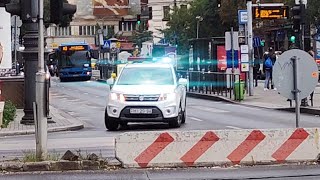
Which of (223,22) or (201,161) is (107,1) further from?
(201,161)

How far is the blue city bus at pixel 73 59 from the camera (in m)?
64.2

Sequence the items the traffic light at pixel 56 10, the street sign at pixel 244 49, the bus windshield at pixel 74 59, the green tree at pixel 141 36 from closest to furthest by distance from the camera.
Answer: the traffic light at pixel 56 10 → the street sign at pixel 244 49 → the bus windshield at pixel 74 59 → the green tree at pixel 141 36

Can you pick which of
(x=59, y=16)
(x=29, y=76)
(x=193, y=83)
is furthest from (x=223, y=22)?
(x=59, y=16)

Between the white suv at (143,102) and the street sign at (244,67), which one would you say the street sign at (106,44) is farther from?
the white suv at (143,102)

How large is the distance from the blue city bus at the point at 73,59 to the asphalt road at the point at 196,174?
52.6 m

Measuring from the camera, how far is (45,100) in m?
12.5

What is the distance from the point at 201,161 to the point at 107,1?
93759mm

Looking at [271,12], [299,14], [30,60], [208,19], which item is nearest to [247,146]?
[30,60]

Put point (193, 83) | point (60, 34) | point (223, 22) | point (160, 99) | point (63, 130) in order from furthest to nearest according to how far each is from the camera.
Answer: point (60, 34)
point (223, 22)
point (193, 83)
point (63, 130)
point (160, 99)

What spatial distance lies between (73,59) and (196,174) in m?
53.9

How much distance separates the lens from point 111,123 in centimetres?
1973

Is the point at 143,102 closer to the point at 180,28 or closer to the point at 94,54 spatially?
the point at 94,54

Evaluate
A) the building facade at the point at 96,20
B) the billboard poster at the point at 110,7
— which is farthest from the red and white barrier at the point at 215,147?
the billboard poster at the point at 110,7

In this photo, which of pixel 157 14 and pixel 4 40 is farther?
pixel 157 14
